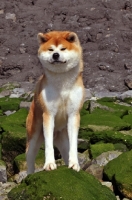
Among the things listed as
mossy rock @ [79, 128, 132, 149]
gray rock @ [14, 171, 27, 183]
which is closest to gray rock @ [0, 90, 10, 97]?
mossy rock @ [79, 128, 132, 149]

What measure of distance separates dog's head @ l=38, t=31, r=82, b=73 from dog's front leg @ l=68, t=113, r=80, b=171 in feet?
2.80

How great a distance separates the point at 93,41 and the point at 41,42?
94.1ft

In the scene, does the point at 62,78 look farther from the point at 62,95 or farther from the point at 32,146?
the point at 32,146

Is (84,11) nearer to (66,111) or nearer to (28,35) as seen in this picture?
(28,35)

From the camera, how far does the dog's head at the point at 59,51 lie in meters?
8.38

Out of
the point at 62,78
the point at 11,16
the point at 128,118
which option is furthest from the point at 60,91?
the point at 11,16

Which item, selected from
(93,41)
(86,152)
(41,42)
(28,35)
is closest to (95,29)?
(93,41)

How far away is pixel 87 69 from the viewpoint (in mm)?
32719

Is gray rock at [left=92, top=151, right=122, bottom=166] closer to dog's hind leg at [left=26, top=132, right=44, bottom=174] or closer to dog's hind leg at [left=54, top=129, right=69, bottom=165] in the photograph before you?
dog's hind leg at [left=54, top=129, right=69, bottom=165]

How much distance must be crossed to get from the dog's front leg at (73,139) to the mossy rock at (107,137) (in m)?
6.36

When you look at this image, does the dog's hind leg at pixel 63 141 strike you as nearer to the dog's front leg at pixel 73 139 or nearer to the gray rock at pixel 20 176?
the dog's front leg at pixel 73 139

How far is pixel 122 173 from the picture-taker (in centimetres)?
1087

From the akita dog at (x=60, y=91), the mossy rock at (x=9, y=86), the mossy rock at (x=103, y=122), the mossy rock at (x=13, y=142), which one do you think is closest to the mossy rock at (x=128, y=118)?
the mossy rock at (x=103, y=122)

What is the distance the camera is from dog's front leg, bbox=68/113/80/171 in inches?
335
